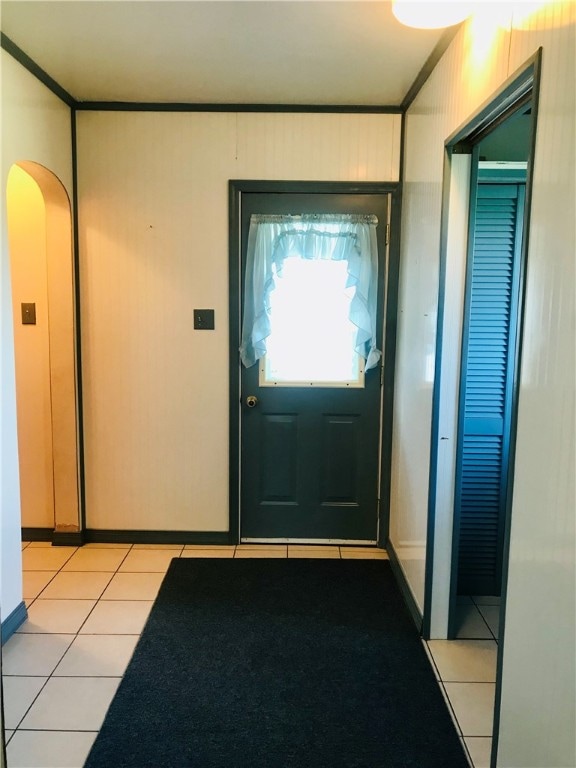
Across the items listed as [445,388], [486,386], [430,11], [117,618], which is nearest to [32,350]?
[117,618]

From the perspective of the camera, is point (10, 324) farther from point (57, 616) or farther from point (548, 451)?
point (548, 451)

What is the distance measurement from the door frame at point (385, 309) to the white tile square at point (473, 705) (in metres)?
1.28

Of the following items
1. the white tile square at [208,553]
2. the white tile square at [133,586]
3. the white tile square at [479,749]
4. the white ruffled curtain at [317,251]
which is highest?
the white ruffled curtain at [317,251]

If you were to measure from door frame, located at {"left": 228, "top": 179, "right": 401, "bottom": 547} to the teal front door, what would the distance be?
0.12ft

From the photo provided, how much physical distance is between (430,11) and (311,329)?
69.0 inches

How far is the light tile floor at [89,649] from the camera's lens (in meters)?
1.91

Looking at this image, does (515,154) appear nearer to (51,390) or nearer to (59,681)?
(51,390)

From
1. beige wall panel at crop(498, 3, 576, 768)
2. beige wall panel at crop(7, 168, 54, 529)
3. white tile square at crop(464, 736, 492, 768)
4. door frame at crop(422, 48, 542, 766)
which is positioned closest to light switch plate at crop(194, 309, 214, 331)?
beige wall panel at crop(7, 168, 54, 529)

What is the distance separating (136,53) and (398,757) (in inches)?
116

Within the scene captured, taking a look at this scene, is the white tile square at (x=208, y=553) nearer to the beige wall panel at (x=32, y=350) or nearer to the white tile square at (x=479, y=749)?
the beige wall panel at (x=32, y=350)

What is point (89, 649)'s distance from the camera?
237 cm

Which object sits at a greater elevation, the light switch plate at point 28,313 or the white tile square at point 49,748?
the light switch plate at point 28,313

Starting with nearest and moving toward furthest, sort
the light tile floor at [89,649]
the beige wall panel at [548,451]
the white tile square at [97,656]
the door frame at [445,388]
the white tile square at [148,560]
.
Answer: the beige wall panel at [548,451], the light tile floor at [89,649], the door frame at [445,388], the white tile square at [97,656], the white tile square at [148,560]

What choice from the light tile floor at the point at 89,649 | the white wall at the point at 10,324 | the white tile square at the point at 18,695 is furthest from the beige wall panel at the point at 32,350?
the white tile square at the point at 18,695
